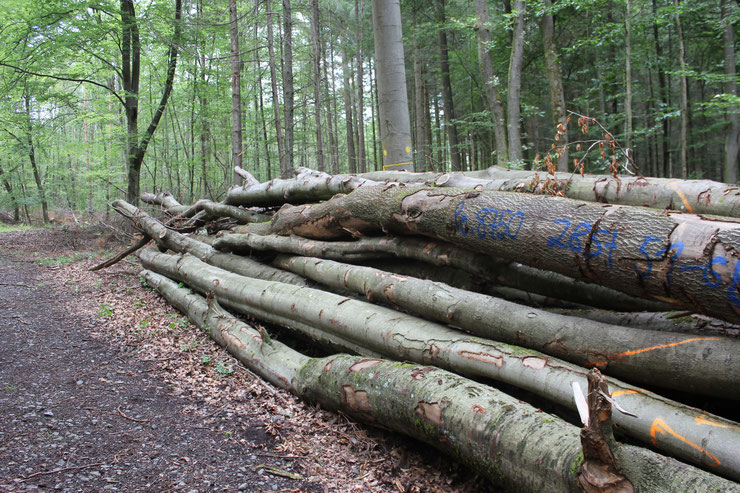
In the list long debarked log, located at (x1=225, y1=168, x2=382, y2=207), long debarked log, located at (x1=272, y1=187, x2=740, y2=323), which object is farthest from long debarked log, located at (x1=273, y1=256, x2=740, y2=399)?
long debarked log, located at (x1=225, y1=168, x2=382, y2=207)

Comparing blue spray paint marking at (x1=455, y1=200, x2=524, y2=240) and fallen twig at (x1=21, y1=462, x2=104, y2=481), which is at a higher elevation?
blue spray paint marking at (x1=455, y1=200, x2=524, y2=240)

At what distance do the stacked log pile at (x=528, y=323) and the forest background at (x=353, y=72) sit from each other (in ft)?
3.87

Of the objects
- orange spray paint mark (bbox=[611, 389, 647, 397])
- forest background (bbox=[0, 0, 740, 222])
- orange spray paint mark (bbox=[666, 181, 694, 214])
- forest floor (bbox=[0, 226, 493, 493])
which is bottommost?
forest floor (bbox=[0, 226, 493, 493])

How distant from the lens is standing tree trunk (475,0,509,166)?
478 inches

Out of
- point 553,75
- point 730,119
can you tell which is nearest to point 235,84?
point 553,75

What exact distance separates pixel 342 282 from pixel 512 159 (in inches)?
363

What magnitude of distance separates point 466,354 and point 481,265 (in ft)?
3.20

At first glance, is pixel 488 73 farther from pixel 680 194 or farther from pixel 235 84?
pixel 680 194

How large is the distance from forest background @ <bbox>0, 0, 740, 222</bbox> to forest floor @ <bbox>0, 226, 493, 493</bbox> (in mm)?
2988

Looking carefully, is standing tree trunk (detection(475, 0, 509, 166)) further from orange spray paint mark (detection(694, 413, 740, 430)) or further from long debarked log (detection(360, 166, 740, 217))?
orange spray paint mark (detection(694, 413, 740, 430))

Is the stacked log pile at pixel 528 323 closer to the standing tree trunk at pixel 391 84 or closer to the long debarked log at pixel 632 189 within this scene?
the long debarked log at pixel 632 189

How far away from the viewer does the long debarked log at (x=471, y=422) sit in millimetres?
1904

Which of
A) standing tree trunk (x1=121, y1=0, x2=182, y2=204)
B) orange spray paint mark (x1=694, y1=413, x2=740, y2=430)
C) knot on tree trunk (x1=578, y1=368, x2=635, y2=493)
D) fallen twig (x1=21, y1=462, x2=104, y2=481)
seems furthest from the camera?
standing tree trunk (x1=121, y1=0, x2=182, y2=204)

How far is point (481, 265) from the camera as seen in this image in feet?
12.5
